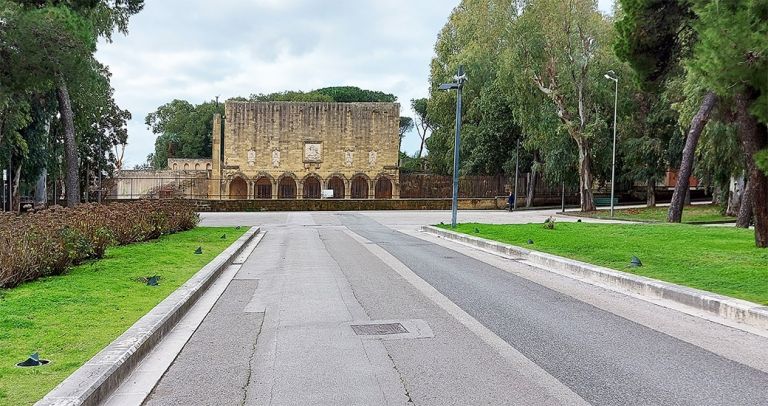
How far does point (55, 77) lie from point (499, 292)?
52.4 ft

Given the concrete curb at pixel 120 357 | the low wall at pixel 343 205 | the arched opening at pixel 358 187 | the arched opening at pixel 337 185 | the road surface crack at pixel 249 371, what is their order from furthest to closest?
the arched opening at pixel 358 187, the arched opening at pixel 337 185, the low wall at pixel 343 205, the road surface crack at pixel 249 371, the concrete curb at pixel 120 357

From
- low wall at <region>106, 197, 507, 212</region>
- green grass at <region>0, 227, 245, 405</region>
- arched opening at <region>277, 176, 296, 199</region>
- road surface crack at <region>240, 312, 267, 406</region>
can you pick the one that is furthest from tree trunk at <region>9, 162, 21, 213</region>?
road surface crack at <region>240, 312, 267, 406</region>

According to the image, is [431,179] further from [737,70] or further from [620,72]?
[737,70]

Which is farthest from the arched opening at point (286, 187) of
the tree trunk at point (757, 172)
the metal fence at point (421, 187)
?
the tree trunk at point (757, 172)

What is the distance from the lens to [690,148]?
27672 mm

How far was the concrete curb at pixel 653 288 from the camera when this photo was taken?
758 centimetres

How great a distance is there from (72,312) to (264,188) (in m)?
56.0

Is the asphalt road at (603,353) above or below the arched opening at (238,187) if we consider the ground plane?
below

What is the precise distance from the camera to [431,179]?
53500 mm

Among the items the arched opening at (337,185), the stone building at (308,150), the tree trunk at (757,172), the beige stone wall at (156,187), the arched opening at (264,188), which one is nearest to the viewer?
the tree trunk at (757,172)

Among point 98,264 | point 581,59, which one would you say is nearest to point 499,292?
point 98,264

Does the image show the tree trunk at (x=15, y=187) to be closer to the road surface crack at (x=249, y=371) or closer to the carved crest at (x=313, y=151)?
the carved crest at (x=313, y=151)

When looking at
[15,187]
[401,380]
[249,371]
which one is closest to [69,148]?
[15,187]

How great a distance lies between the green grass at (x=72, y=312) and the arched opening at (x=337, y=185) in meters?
49.4
